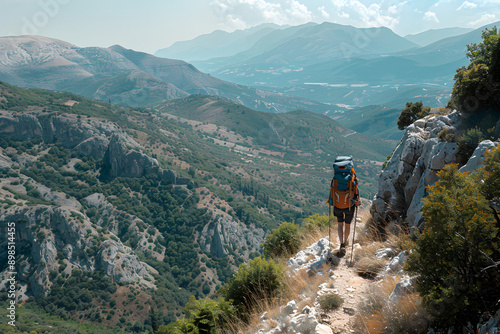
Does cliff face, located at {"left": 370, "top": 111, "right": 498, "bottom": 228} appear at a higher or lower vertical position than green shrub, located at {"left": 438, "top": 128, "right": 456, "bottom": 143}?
lower

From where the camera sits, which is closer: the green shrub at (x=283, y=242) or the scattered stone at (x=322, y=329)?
the scattered stone at (x=322, y=329)

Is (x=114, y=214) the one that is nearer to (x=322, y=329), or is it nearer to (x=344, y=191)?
(x=344, y=191)

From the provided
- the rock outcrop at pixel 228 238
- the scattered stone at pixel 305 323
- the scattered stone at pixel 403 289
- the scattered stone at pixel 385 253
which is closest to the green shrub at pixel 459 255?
the scattered stone at pixel 403 289

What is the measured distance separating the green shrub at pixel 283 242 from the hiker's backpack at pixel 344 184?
5.05m

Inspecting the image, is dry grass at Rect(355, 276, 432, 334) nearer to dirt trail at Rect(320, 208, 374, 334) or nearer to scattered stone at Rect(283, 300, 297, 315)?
dirt trail at Rect(320, 208, 374, 334)

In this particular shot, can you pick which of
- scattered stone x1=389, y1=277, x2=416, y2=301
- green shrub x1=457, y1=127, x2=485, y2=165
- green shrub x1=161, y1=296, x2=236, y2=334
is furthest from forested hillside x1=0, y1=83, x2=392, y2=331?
green shrub x1=457, y1=127, x2=485, y2=165

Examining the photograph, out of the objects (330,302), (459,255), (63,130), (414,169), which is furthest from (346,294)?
(63,130)

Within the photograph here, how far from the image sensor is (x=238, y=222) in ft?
502

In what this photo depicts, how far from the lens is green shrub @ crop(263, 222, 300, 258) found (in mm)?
14195

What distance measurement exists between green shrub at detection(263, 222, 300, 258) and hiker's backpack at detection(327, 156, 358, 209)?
5047 mm

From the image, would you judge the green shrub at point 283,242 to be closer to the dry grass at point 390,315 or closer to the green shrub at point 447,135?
the dry grass at point 390,315

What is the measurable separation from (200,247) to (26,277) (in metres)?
68.4

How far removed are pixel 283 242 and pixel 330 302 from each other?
26.8ft

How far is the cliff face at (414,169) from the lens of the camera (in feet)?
31.2
